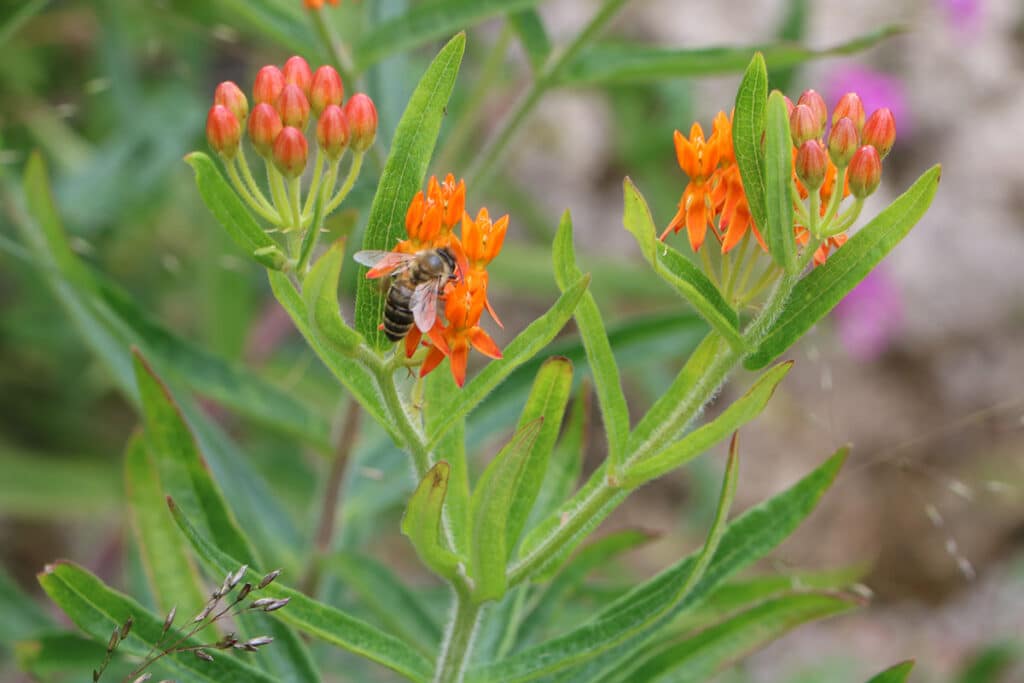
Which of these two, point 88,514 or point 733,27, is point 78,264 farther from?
point 733,27

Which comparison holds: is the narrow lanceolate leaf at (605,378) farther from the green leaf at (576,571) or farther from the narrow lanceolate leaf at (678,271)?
the green leaf at (576,571)

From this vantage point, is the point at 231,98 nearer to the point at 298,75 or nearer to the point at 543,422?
the point at 298,75

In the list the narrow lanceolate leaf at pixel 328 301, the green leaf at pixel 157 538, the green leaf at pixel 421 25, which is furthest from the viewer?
the green leaf at pixel 421 25

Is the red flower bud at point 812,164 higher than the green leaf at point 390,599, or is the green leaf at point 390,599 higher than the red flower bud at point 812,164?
the red flower bud at point 812,164

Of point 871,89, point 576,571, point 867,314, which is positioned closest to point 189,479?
point 576,571

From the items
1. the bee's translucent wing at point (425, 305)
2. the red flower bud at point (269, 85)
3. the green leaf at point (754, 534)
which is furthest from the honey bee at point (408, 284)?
the green leaf at point (754, 534)

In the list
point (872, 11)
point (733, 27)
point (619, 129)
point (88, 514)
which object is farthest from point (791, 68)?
point (872, 11)
